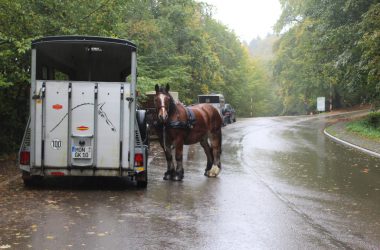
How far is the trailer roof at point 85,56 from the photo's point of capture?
401 inches

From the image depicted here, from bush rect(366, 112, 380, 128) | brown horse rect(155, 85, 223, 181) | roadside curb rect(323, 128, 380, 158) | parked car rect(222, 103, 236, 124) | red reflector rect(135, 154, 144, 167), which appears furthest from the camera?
parked car rect(222, 103, 236, 124)

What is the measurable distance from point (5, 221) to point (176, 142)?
5.21 metres

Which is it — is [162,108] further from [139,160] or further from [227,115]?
[227,115]

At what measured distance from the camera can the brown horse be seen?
38.0ft

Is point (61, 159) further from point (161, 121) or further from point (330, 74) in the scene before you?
point (330, 74)

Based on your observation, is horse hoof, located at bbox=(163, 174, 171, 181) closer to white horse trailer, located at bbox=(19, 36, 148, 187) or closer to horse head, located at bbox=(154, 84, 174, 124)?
horse head, located at bbox=(154, 84, 174, 124)

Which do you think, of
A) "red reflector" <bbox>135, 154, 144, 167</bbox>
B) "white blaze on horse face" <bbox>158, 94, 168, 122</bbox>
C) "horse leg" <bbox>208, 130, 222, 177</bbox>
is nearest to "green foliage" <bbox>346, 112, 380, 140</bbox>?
"horse leg" <bbox>208, 130, 222, 177</bbox>

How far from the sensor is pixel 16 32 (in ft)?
40.1

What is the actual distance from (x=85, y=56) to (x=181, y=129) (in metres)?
3.16

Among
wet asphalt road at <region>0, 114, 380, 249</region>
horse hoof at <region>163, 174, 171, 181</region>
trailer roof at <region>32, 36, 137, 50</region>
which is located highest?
trailer roof at <region>32, 36, 137, 50</region>

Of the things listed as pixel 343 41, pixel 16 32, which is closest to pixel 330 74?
pixel 343 41

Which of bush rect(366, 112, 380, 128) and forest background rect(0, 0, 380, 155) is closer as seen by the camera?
forest background rect(0, 0, 380, 155)

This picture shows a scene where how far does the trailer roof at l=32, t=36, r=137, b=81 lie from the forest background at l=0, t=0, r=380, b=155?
1.99ft

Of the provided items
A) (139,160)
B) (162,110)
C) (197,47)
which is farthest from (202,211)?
(197,47)
